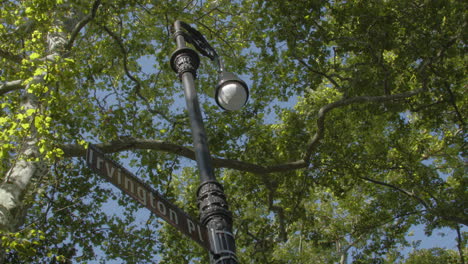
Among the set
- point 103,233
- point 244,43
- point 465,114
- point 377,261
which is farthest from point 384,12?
point 103,233

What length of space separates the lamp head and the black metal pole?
0.36m

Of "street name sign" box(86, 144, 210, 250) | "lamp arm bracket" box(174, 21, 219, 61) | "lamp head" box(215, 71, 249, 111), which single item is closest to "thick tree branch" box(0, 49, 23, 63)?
"lamp arm bracket" box(174, 21, 219, 61)

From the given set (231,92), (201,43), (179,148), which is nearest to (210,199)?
Answer: (231,92)

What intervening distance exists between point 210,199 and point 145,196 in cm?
52

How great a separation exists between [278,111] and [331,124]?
228cm

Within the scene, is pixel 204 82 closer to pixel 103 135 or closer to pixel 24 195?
pixel 103 135

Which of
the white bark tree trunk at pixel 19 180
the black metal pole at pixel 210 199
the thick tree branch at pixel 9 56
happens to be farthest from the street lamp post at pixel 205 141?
the thick tree branch at pixel 9 56

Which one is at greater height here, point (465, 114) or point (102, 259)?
point (465, 114)

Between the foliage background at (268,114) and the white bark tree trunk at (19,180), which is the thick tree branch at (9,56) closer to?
the foliage background at (268,114)

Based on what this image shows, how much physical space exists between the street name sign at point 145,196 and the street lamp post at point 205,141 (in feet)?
0.37

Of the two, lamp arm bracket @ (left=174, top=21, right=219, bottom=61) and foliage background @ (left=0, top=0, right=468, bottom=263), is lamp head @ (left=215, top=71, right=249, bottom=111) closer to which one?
lamp arm bracket @ (left=174, top=21, right=219, bottom=61)

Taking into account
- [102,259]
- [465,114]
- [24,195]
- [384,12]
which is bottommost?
[24,195]

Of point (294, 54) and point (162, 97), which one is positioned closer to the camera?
point (294, 54)

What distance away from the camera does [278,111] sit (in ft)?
47.2
